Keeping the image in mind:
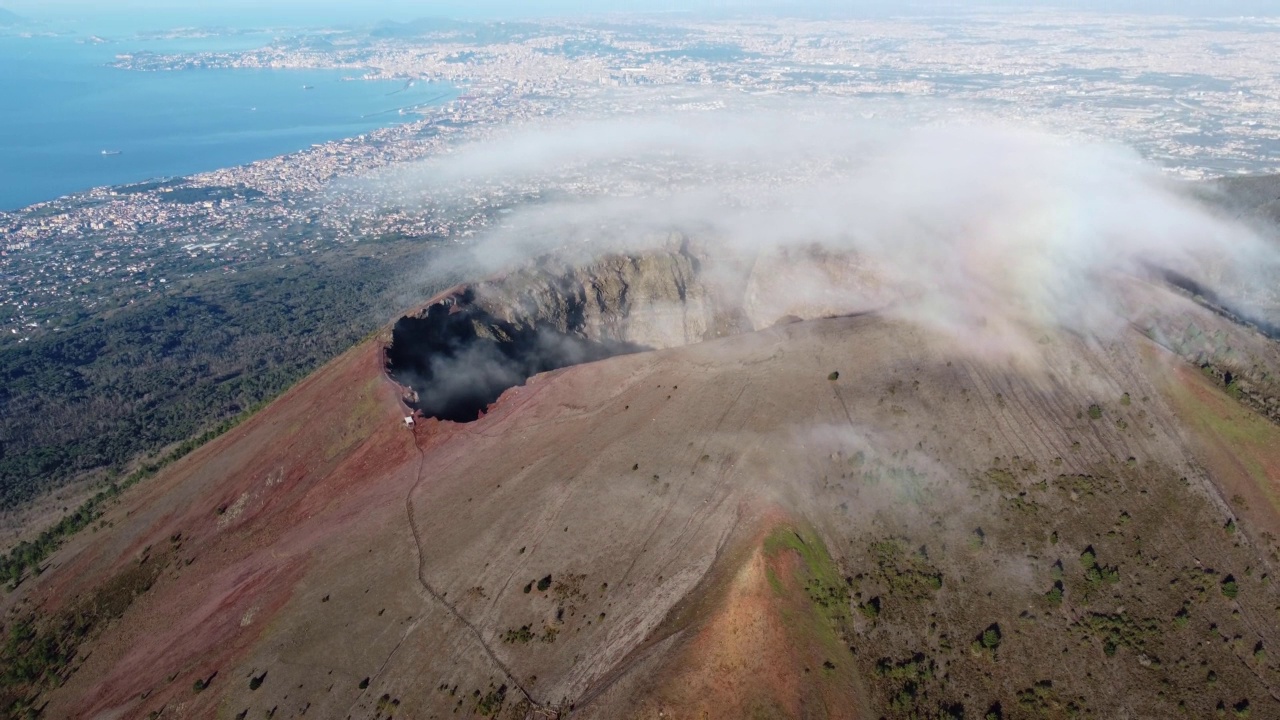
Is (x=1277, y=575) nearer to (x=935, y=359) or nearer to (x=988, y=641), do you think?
(x=988, y=641)

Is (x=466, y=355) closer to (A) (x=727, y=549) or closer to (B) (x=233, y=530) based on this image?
(B) (x=233, y=530)

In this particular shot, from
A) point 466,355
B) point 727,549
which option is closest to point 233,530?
point 466,355

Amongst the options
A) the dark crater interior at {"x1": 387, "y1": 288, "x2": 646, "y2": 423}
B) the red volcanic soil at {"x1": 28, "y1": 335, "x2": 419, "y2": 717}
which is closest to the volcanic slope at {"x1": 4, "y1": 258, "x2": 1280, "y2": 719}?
the red volcanic soil at {"x1": 28, "y1": 335, "x2": 419, "y2": 717}

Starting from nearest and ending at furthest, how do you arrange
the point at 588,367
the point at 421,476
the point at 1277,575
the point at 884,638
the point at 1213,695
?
1. the point at 1213,695
2. the point at 884,638
3. the point at 1277,575
4. the point at 421,476
5. the point at 588,367

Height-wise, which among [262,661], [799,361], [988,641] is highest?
[799,361]

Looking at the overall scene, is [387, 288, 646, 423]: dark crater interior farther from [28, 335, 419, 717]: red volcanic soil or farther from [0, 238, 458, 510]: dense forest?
[0, 238, 458, 510]: dense forest

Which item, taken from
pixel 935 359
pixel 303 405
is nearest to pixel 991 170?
pixel 935 359
